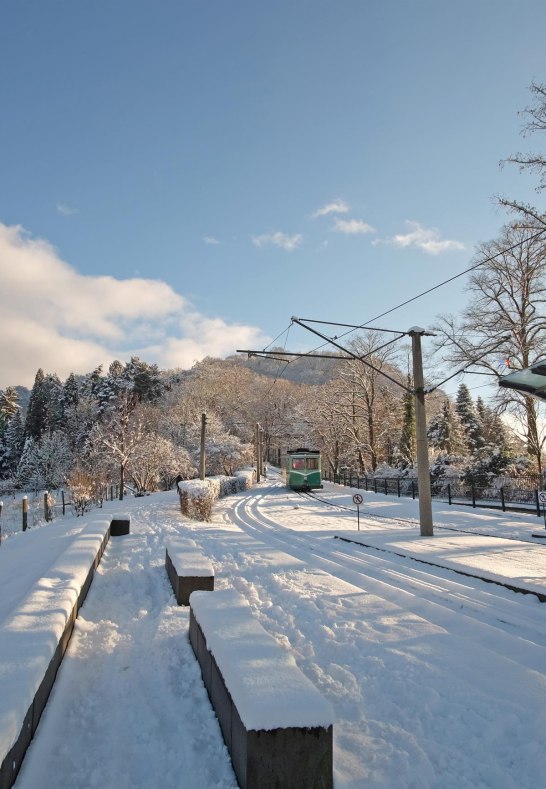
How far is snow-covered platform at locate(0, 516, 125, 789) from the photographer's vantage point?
10.1 feet

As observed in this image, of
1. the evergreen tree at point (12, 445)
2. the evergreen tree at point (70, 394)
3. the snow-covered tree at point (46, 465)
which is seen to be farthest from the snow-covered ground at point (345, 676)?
the evergreen tree at point (12, 445)

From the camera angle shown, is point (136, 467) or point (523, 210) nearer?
point (523, 210)

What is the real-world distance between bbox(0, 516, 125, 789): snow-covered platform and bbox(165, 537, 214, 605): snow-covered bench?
130 centimetres

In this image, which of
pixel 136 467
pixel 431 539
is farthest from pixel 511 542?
pixel 136 467

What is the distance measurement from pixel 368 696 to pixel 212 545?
849 cm

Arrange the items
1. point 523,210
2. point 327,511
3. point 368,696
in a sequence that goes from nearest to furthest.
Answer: point 368,696, point 523,210, point 327,511

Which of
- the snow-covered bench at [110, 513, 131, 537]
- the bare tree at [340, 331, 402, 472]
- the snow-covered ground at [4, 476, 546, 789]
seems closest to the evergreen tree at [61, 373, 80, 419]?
the bare tree at [340, 331, 402, 472]

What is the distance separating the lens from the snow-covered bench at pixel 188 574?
7.17m

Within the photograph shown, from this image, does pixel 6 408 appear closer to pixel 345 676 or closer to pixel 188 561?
pixel 188 561

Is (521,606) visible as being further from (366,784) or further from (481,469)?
(481,469)

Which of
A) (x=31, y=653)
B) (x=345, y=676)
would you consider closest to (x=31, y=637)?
(x=31, y=653)

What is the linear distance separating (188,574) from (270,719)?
439 cm

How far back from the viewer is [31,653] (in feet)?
13.1

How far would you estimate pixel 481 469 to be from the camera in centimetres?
2902
